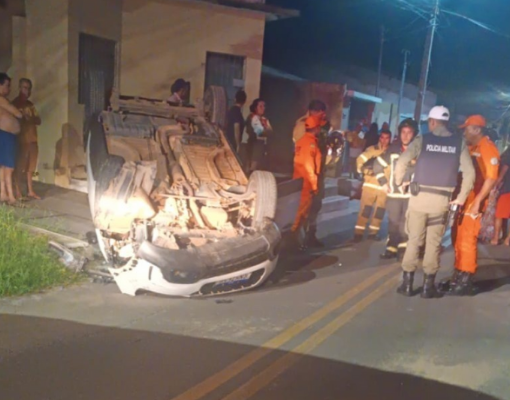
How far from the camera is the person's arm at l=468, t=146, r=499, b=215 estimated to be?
5.96m

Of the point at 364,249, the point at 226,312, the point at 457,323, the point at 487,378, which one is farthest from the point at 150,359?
the point at 364,249

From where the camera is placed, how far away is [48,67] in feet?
31.7

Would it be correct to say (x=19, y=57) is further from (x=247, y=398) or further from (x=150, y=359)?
(x=247, y=398)

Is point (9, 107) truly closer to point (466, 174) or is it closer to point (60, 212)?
point (60, 212)

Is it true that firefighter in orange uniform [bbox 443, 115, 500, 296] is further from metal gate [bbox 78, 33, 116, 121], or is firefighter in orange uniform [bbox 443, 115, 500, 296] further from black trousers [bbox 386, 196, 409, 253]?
metal gate [bbox 78, 33, 116, 121]

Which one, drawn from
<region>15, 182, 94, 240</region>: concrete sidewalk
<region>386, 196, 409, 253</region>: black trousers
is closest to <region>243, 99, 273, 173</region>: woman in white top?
<region>386, 196, 409, 253</region>: black trousers

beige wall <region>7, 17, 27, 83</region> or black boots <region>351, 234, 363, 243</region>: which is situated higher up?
beige wall <region>7, 17, 27, 83</region>

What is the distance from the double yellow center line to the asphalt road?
1 centimetres

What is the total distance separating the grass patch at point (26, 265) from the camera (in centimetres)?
519

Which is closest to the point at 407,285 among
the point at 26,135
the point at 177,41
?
the point at 26,135

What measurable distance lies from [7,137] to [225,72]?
233 inches

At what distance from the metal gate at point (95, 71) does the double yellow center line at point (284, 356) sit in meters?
6.26

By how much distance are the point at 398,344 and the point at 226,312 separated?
1.56m

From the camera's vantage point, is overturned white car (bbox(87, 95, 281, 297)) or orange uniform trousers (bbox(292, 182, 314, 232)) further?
orange uniform trousers (bbox(292, 182, 314, 232))
